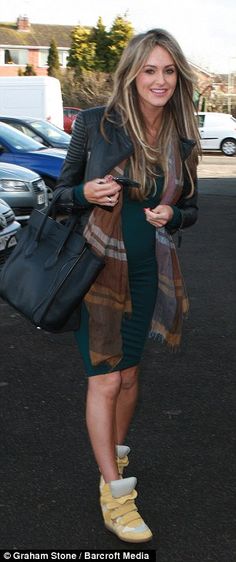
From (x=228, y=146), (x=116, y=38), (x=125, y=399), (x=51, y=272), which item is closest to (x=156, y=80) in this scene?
(x=51, y=272)

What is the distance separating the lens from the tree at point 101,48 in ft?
155

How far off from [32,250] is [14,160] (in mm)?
10993

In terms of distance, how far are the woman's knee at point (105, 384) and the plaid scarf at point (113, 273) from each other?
56 mm

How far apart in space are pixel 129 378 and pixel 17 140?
36.9ft

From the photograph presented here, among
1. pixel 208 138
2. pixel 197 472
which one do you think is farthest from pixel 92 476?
pixel 208 138

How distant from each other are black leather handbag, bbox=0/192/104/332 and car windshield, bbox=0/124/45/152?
1102 cm

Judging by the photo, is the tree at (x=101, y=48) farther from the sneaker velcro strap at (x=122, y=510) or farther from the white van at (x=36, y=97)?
the sneaker velcro strap at (x=122, y=510)

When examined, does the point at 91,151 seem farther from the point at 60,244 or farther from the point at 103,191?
the point at 60,244

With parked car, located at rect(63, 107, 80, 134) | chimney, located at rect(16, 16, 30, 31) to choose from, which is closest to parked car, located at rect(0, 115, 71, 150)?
parked car, located at rect(63, 107, 80, 134)

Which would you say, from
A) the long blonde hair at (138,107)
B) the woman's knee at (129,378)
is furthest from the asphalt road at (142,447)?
the long blonde hair at (138,107)

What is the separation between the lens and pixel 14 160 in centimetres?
1384

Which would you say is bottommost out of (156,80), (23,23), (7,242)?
(7,242)

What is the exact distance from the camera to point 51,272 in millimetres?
3006

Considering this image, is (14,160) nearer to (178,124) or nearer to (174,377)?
(174,377)
